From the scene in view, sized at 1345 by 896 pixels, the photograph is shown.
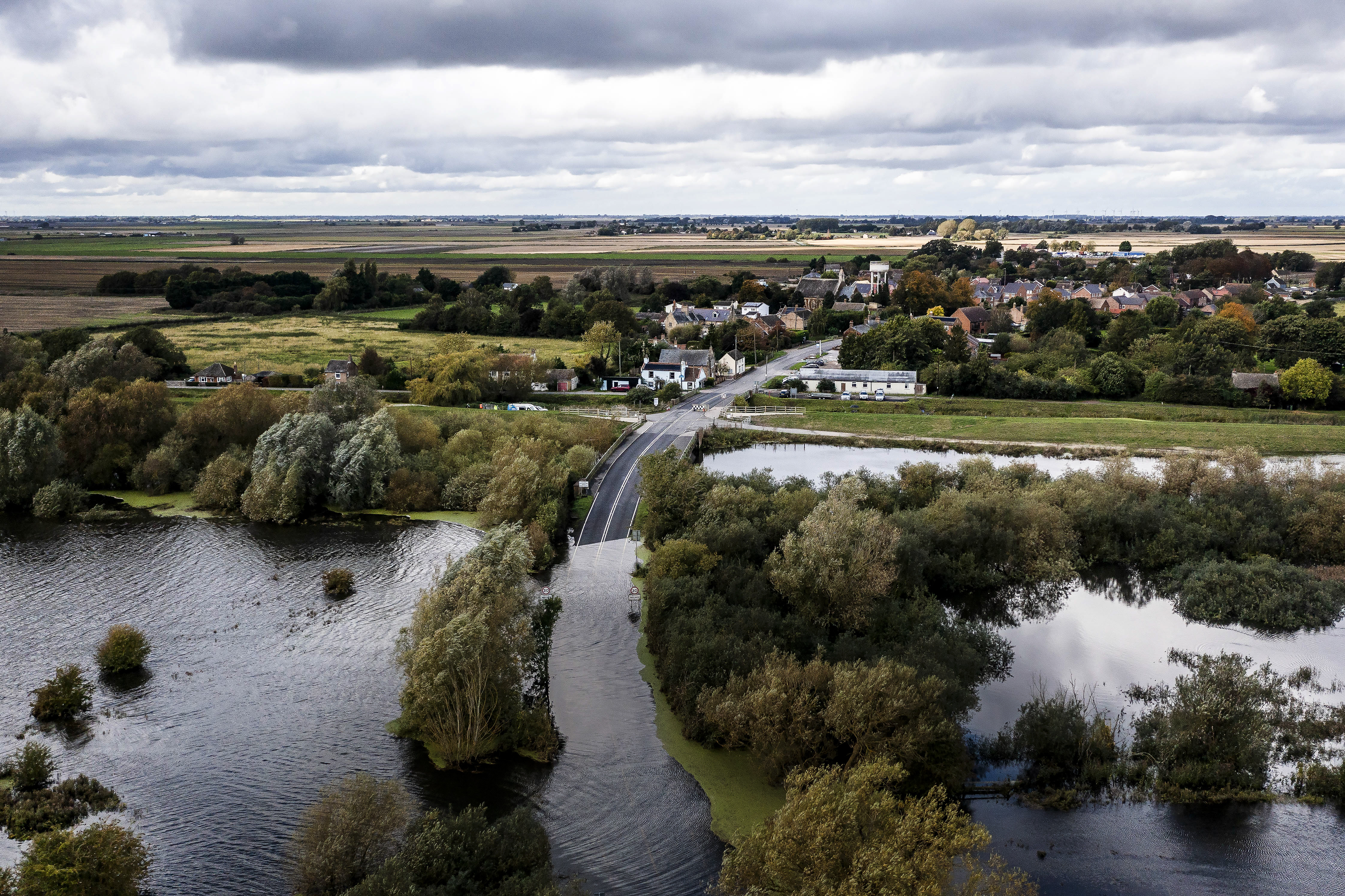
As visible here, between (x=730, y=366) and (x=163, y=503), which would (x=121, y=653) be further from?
(x=730, y=366)

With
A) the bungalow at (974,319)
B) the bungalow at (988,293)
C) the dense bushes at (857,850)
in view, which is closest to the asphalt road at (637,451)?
the bungalow at (974,319)

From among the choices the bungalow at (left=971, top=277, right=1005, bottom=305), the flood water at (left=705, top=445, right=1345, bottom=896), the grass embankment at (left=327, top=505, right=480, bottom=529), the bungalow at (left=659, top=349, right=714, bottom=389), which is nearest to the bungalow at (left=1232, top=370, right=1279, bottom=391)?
the bungalow at (left=659, top=349, right=714, bottom=389)

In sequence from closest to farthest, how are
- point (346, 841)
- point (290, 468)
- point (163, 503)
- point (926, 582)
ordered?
point (346, 841) < point (926, 582) < point (290, 468) < point (163, 503)

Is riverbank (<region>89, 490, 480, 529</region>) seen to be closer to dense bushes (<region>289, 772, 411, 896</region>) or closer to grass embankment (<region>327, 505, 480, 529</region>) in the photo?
grass embankment (<region>327, 505, 480, 529</region>)

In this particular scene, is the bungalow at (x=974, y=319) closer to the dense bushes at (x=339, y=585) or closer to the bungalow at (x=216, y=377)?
the bungalow at (x=216, y=377)

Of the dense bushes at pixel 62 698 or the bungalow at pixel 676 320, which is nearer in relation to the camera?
the dense bushes at pixel 62 698

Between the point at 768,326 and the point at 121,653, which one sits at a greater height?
the point at 768,326

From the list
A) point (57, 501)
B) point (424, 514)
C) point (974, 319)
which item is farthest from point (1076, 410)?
point (57, 501)
